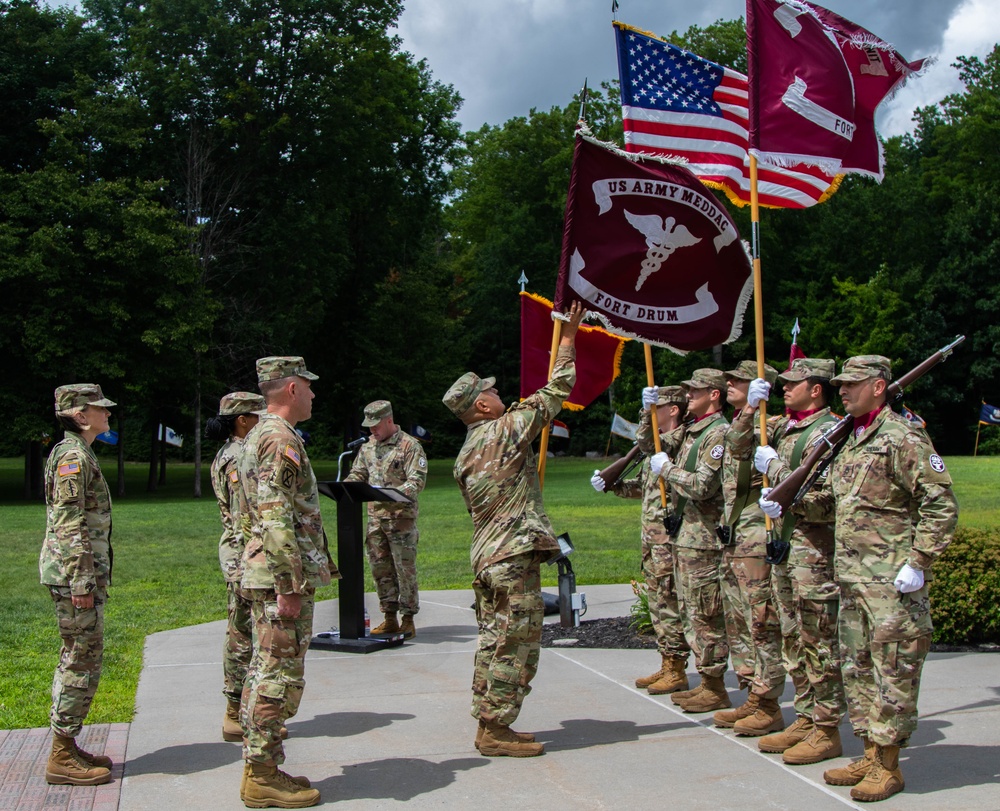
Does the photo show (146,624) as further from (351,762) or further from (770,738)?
(770,738)

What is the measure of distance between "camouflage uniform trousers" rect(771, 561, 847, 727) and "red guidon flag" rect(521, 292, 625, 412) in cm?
422

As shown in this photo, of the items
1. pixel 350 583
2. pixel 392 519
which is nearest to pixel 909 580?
pixel 350 583

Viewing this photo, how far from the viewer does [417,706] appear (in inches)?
296

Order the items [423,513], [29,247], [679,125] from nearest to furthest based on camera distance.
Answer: [679,125], [423,513], [29,247]

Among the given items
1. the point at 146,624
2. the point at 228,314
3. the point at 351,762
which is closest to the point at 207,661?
the point at 146,624

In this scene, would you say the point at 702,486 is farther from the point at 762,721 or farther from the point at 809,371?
the point at 762,721

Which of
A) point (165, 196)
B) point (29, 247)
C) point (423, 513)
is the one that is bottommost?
point (423, 513)

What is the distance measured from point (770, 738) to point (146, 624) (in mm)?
7238

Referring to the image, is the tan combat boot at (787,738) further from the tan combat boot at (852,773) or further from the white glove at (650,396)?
the white glove at (650,396)

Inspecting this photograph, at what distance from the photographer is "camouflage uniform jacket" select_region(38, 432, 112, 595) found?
5973 millimetres

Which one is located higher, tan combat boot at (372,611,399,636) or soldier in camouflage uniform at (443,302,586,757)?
soldier in camouflage uniform at (443,302,586,757)

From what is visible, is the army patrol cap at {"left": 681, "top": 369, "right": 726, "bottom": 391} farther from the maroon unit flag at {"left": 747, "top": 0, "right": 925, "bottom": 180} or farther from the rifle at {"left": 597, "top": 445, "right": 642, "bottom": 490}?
the maroon unit flag at {"left": 747, "top": 0, "right": 925, "bottom": 180}

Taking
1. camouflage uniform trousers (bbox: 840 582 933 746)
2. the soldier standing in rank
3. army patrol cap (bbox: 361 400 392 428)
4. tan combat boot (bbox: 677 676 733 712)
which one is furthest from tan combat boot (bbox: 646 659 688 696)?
army patrol cap (bbox: 361 400 392 428)

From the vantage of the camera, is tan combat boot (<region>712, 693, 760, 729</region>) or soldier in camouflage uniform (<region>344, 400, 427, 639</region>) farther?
soldier in camouflage uniform (<region>344, 400, 427, 639</region>)
